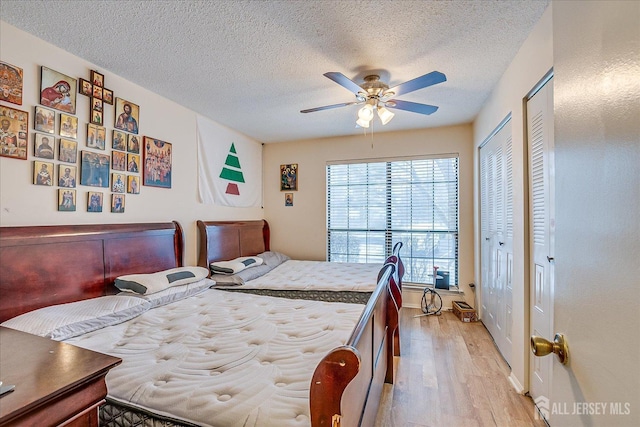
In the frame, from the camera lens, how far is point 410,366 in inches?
95.9

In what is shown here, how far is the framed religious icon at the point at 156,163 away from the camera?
257 centimetres

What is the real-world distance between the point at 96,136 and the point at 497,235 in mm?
3542

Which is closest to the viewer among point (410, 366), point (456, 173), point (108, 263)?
point (108, 263)

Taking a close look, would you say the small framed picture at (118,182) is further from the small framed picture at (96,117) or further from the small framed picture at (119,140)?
the small framed picture at (96,117)

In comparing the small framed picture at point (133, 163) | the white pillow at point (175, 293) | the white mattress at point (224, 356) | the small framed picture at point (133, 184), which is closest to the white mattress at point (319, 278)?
the white pillow at point (175, 293)

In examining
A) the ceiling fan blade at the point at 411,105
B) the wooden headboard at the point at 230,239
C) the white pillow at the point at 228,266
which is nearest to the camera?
the ceiling fan blade at the point at 411,105

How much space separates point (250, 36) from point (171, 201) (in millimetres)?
1771

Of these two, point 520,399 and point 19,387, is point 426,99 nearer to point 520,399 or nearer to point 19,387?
point 520,399

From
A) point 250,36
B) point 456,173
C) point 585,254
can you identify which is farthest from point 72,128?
point 456,173

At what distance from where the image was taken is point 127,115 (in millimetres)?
2408

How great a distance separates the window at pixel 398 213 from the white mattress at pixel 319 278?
789 mm

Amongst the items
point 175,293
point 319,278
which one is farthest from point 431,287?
point 175,293

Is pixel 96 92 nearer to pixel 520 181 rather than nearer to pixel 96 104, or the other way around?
pixel 96 104

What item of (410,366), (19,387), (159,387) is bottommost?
(410,366)
